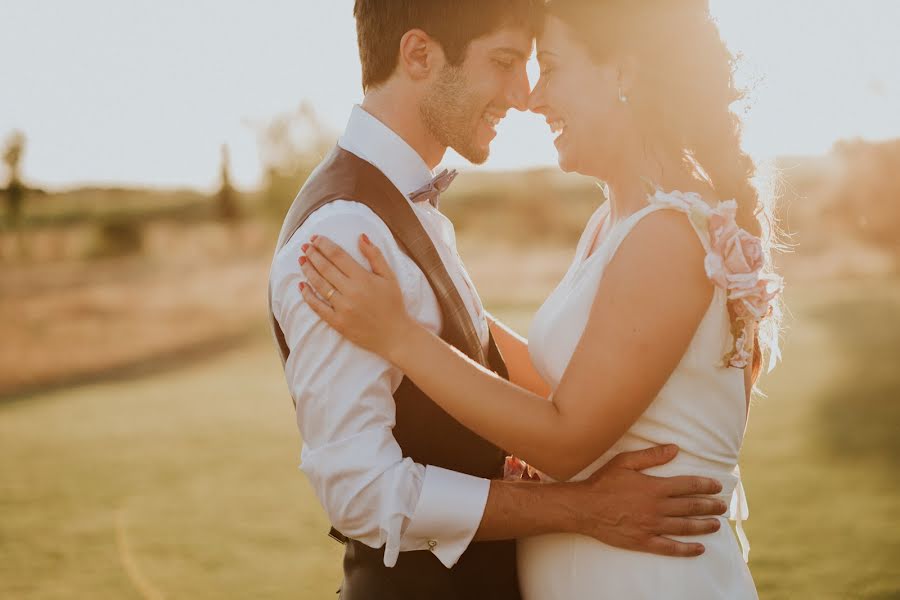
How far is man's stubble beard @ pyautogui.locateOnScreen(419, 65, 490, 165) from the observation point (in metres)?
2.63

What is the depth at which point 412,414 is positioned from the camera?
2281mm

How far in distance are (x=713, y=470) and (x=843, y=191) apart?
21.2 m

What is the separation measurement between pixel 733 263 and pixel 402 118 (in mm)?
991

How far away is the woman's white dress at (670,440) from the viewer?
2174 millimetres

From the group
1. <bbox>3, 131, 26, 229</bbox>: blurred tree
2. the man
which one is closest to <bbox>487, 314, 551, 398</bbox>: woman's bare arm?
the man

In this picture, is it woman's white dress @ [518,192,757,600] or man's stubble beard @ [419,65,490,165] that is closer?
woman's white dress @ [518,192,757,600]

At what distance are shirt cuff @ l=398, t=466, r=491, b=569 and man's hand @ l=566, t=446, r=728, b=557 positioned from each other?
23 centimetres

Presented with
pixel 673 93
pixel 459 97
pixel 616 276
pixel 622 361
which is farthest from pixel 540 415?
pixel 459 97

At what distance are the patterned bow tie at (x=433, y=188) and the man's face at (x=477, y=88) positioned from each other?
138 mm

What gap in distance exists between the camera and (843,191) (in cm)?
2158

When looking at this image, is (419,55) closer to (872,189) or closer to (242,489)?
(242,489)

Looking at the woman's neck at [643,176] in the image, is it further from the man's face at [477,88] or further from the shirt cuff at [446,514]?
the shirt cuff at [446,514]

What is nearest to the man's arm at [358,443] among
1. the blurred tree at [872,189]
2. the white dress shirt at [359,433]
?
the white dress shirt at [359,433]

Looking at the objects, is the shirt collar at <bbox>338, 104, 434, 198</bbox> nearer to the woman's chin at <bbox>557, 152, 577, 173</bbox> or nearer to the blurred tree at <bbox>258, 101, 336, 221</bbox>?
the woman's chin at <bbox>557, 152, 577, 173</bbox>
